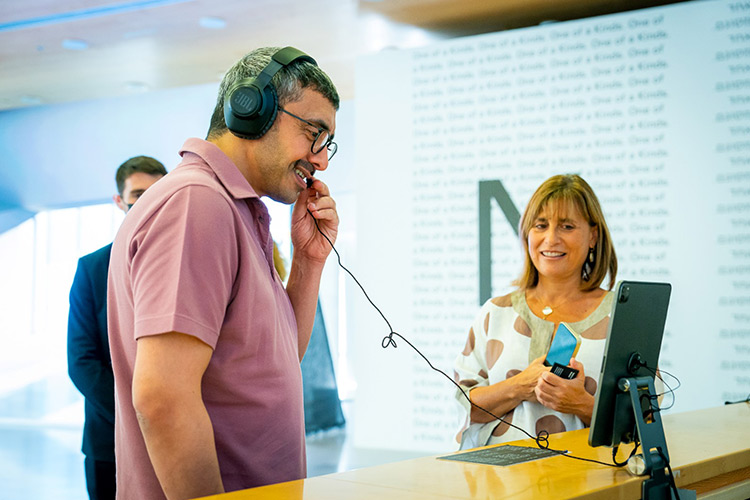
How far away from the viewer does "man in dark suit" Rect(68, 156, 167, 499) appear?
2.27m

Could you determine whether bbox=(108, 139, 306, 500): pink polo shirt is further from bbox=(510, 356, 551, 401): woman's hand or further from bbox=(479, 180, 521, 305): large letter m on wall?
bbox=(479, 180, 521, 305): large letter m on wall

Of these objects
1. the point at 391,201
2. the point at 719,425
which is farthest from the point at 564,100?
the point at 719,425

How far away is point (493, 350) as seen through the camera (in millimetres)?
2174

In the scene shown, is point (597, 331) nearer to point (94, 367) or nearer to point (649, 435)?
point (649, 435)

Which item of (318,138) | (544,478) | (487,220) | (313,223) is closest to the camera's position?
(544,478)

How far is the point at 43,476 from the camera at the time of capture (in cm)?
513

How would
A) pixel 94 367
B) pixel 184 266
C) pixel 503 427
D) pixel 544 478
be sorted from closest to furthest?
pixel 184 266, pixel 544 478, pixel 503 427, pixel 94 367

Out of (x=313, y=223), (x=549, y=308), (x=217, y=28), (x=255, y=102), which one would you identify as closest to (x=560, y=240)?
(x=549, y=308)

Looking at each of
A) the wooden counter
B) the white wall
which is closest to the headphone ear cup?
the wooden counter

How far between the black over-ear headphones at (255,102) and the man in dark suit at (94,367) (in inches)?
44.6

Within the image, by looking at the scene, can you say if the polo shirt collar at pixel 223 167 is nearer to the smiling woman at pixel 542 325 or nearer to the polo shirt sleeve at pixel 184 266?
the polo shirt sleeve at pixel 184 266

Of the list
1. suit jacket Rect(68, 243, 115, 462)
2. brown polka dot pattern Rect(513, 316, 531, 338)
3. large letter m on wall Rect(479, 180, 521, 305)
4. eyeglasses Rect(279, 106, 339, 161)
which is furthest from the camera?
large letter m on wall Rect(479, 180, 521, 305)

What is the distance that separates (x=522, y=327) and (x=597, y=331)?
0.21 m

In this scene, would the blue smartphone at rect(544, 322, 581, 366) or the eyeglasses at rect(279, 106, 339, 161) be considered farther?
the blue smartphone at rect(544, 322, 581, 366)
